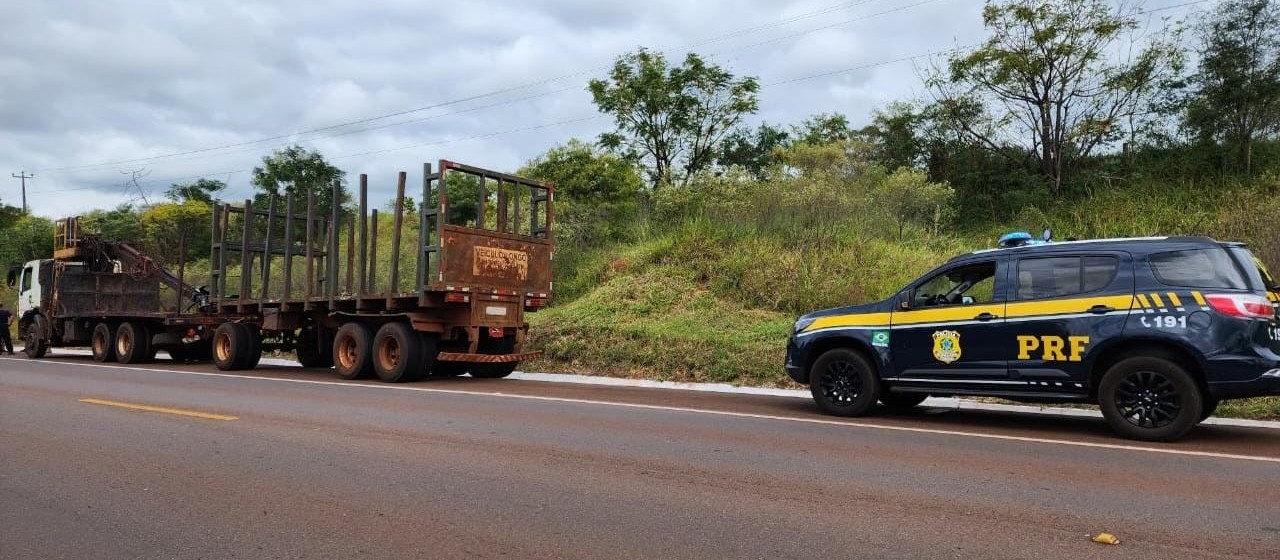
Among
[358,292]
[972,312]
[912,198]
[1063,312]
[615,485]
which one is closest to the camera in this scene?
[615,485]

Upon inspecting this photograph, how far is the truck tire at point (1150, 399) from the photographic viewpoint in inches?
299

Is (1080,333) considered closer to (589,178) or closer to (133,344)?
(133,344)

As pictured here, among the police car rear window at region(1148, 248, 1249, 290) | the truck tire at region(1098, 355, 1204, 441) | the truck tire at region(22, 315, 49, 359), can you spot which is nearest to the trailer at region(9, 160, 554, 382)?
the truck tire at region(22, 315, 49, 359)

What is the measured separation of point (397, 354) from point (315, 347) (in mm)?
4541

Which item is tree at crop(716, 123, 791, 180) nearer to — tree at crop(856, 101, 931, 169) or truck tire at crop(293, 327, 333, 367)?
tree at crop(856, 101, 931, 169)

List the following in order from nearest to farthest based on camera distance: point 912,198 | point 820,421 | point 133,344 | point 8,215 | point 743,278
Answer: point 820,421 → point 743,278 → point 133,344 → point 912,198 → point 8,215

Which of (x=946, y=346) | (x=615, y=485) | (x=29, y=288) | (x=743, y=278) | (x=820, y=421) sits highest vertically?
(x=743, y=278)

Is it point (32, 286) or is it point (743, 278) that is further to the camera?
point (32, 286)

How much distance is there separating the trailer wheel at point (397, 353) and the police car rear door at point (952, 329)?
25.4ft

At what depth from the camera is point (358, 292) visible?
14734 mm

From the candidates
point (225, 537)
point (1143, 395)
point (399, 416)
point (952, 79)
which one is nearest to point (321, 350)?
point (399, 416)

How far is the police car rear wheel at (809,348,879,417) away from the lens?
942 centimetres

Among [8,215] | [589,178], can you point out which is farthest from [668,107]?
[8,215]

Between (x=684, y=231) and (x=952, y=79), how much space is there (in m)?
12.9
